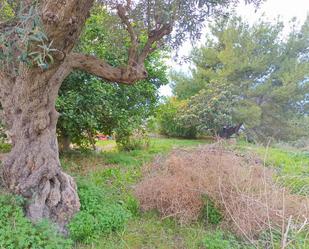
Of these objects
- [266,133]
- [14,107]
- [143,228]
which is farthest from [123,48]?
[266,133]

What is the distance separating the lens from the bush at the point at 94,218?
9.47ft

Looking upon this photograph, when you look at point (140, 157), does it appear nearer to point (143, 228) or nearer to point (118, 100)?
point (118, 100)

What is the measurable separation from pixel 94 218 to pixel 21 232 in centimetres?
75

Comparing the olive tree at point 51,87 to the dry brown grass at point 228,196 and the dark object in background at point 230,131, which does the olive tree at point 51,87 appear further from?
the dark object in background at point 230,131

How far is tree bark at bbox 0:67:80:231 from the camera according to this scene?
2947 millimetres

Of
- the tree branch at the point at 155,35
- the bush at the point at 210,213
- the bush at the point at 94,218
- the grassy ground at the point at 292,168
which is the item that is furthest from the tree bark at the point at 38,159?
the grassy ground at the point at 292,168

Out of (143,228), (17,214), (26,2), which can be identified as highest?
(26,2)

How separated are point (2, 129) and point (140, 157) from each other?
2.99m

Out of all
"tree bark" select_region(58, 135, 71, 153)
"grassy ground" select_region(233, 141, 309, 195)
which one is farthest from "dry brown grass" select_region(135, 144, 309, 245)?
"tree bark" select_region(58, 135, 71, 153)

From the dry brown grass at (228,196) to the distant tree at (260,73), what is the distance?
964 centimetres

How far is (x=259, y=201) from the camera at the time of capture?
305 centimetres

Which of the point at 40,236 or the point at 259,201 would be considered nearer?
the point at 40,236

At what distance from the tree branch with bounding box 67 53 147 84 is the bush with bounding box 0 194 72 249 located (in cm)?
160

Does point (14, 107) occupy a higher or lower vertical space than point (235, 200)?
higher
